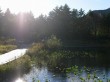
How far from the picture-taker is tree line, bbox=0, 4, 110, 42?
76.8 m

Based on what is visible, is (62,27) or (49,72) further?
(62,27)

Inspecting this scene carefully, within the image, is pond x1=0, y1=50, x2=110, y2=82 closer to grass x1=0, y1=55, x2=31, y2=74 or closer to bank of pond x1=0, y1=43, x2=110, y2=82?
bank of pond x1=0, y1=43, x2=110, y2=82

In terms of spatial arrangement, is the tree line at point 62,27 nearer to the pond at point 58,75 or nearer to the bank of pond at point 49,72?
the bank of pond at point 49,72

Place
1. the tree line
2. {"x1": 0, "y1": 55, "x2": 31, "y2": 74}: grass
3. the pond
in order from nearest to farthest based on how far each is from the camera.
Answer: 1. the pond
2. {"x1": 0, "y1": 55, "x2": 31, "y2": 74}: grass
3. the tree line

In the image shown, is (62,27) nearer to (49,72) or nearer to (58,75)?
(49,72)

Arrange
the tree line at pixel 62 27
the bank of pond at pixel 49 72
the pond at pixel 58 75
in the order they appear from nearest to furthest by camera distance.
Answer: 1. the pond at pixel 58 75
2. the bank of pond at pixel 49 72
3. the tree line at pixel 62 27

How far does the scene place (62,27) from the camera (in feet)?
258

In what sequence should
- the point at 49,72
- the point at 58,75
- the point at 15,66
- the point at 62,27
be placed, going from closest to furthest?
the point at 58,75 < the point at 15,66 < the point at 49,72 < the point at 62,27

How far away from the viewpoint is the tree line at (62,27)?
252 feet

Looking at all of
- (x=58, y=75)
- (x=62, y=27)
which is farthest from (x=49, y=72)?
(x=62, y=27)

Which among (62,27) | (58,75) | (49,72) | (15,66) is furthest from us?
(62,27)

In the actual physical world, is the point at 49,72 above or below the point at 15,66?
below

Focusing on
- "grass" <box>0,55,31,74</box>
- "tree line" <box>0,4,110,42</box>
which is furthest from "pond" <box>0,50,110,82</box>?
"tree line" <box>0,4,110,42</box>

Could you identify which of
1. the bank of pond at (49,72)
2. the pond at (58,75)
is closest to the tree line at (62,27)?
the bank of pond at (49,72)
